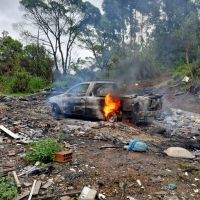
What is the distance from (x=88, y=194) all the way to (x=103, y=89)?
743cm

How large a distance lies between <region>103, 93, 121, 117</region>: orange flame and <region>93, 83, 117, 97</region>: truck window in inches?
11.7

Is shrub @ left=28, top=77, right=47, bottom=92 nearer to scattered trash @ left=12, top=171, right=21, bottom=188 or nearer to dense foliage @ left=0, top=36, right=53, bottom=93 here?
dense foliage @ left=0, top=36, right=53, bottom=93

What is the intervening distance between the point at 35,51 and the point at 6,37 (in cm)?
493

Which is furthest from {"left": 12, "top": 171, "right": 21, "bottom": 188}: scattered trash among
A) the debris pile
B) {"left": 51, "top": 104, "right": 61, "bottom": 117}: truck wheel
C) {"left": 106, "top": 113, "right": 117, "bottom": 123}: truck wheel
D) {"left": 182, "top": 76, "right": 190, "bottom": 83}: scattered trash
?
{"left": 182, "top": 76, "right": 190, "bottom": 83}: scattered trash

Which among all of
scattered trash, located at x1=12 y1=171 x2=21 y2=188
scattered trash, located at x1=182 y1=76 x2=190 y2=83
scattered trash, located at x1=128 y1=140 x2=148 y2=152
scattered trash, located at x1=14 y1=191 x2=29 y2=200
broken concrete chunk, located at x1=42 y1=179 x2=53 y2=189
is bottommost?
scattered trash, located at x1=14 y1=191 x2=29 y2=200

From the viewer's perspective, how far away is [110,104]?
1215 centimetres

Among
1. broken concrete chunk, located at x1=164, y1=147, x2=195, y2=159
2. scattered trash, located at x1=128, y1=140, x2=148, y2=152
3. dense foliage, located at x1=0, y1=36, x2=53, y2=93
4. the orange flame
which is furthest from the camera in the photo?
dense foliage, located at x1=0, y1=36, x2=53, y2=93

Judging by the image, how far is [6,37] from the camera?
129 ft

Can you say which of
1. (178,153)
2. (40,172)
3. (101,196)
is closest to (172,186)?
(101,196)

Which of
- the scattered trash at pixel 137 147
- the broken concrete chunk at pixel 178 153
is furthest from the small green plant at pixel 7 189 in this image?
the broken concrete chunk at pixel 178 153

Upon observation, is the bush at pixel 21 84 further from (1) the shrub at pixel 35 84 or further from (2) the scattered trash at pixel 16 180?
(2) the scattered trash at pixel 16 180

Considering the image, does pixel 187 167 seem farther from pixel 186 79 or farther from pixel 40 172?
pixel 186 79

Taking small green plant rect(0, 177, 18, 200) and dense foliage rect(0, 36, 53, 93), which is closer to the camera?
A: small green plant rect(0, 177, 18, 200)

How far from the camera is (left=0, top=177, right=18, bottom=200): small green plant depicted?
560cm
